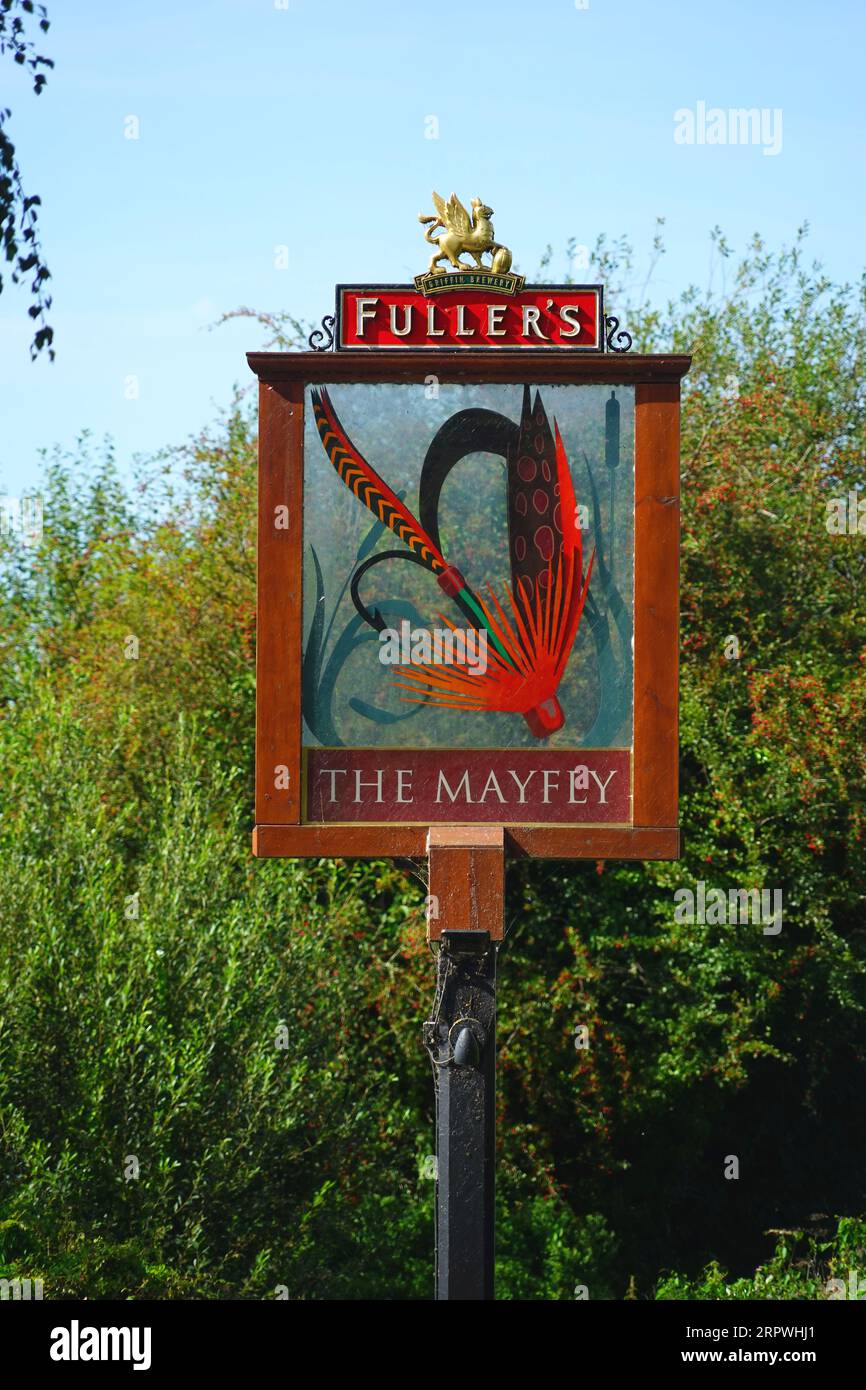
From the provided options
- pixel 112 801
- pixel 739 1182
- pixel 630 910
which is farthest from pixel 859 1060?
pixel 112 801

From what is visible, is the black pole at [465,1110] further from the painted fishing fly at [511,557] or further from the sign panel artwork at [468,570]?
the painted fishing fly at [511,557]

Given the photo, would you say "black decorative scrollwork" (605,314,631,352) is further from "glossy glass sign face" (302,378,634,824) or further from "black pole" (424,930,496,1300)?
"black pole" (424,930,496,1300)

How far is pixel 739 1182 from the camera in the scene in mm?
14805

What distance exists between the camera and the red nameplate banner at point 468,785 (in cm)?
760

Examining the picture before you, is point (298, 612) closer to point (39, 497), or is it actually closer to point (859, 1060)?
point (859, 1060)

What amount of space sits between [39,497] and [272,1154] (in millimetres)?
12803

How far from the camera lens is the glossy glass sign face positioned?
7.63 metres

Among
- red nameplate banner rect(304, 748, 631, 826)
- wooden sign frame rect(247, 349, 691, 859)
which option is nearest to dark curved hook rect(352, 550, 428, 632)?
wooden sign frame rect(247, 349, 691, 859)

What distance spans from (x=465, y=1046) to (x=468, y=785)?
1322 mm

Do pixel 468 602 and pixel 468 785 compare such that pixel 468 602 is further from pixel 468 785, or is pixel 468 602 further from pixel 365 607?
pixel 468 785

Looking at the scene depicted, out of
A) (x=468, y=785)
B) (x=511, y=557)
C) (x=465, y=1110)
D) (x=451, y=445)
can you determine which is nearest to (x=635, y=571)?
(x=511, y=557)

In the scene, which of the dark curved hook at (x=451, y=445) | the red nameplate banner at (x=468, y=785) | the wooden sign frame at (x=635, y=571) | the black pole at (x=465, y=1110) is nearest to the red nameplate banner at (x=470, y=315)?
the wooden sign frame at (x=635, y=571)

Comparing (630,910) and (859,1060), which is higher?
(630,910)

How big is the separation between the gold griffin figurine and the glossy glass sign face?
0.67 meters
